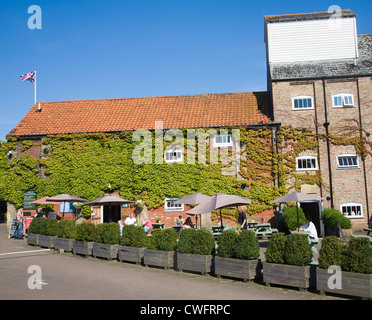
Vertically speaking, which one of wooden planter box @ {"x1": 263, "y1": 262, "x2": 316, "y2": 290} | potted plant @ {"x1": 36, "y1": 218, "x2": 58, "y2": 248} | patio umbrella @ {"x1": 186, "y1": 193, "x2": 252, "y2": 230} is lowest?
wooden planter box @ {"x1": 263, "y1": 262, "x2": 316, "y2": 290}

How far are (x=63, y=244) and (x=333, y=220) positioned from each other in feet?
44.3

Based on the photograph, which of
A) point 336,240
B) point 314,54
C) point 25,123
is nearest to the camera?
point 336,240

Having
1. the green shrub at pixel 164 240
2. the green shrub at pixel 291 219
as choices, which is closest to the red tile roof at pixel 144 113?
the green shrub at pixel 291 219

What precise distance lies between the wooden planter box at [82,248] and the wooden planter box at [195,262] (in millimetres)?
4716

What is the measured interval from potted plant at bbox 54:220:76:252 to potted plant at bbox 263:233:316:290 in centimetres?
938

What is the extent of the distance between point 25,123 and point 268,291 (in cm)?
2339

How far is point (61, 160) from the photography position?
80.8ft

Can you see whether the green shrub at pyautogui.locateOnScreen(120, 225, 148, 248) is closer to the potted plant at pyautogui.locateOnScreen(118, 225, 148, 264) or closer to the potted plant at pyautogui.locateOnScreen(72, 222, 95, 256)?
the potted plant at pyautogui.locateOnScreen(118, 225, 148, 264)

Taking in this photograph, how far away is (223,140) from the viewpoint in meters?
23.6

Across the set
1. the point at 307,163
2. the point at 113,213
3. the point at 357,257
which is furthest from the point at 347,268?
the point at 113,213

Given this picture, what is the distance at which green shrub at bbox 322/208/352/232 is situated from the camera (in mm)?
18391

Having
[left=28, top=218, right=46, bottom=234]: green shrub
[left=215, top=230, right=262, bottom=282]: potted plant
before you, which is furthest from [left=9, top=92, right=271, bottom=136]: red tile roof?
[left=215, top=230, right=262, bottom=282]: potted plant
